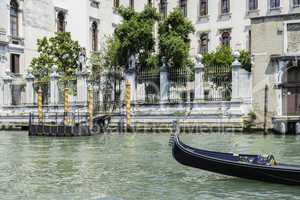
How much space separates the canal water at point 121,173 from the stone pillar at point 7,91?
10.3 meters

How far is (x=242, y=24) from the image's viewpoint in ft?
117

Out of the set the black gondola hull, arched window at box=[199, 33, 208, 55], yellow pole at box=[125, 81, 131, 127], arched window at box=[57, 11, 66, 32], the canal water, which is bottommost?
the canal water

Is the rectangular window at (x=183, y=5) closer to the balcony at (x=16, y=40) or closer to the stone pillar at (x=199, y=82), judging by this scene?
the balcony at (x=16, y=40)

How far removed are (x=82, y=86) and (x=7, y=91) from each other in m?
4.54

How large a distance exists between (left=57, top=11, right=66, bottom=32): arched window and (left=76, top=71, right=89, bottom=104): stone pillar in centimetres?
875

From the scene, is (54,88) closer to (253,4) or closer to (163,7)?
(163,7)

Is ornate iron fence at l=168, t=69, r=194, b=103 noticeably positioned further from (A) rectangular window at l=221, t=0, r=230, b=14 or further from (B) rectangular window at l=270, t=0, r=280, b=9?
(A) rectangular window at l=221, t=0, r=230, b=14

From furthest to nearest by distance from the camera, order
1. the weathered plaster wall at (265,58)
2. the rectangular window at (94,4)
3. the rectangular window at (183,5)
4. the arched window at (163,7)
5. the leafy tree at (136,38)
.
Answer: the arched window at (163,7) → the rectangular window at (183,5) → the rectangular window at (94,4) → the leafy tree at (136,38) → the weathered plaster wall at (265,58)

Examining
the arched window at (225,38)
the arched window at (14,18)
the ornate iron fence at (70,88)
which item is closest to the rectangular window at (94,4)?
the arched window at (14,18)

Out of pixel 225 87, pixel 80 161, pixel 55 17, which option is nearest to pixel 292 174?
pixel 80 161

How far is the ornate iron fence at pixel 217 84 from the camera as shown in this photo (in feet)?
74.8

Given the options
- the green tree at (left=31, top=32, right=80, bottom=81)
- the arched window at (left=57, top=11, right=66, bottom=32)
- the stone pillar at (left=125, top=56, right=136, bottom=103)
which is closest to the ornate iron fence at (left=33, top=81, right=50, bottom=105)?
the green tree at (left=31, top=32, right=80, bottom=81)

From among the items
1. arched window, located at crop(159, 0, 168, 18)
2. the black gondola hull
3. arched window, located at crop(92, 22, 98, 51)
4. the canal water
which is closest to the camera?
the black gondola hull

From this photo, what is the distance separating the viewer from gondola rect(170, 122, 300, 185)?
880 cm
